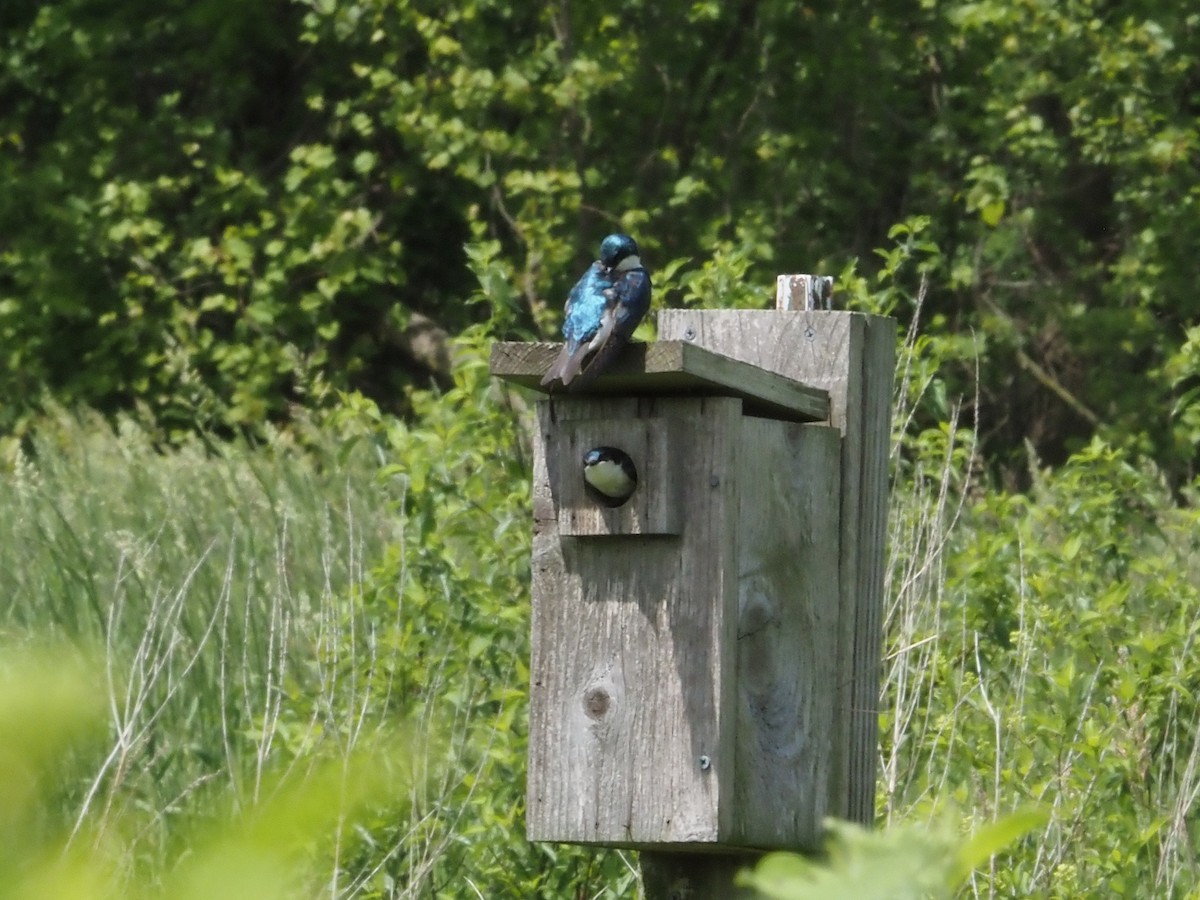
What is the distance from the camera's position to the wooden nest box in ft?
7.82

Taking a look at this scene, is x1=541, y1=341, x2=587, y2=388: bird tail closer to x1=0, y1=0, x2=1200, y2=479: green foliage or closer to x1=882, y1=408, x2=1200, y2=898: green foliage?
x1=882, y1=408, x2=1200, y2=898: green foliage

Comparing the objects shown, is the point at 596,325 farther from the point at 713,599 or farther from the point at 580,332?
the point at 713,599

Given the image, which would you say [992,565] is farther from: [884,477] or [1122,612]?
[884,477]

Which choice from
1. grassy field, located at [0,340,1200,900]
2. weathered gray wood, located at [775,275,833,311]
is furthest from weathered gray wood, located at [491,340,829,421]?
grassy field, located at [0,340,1200,900]

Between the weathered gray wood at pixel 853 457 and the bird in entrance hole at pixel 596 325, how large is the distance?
0.28 meters

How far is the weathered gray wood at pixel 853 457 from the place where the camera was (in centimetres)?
256

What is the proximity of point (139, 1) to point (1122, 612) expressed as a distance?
333 inches

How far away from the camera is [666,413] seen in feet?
7.87

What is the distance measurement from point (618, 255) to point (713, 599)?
20.3 inches

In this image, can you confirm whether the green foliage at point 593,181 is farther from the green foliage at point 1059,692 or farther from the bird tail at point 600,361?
the bird tail at point 600,361

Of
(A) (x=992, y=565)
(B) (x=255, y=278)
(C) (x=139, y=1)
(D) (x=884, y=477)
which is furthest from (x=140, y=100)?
(D) (x=884, y=477)

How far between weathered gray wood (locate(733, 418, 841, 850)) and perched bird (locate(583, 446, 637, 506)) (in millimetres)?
152

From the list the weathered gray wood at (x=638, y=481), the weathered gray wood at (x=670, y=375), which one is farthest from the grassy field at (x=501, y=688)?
the weathered gray wood at (x=670, y=375)

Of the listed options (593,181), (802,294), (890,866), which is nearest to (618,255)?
(802,294)
